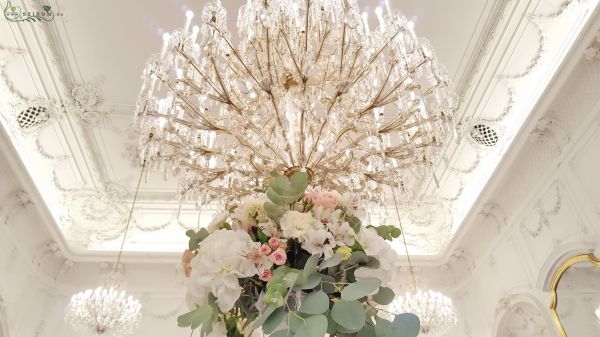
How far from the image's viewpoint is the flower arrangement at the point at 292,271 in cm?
110

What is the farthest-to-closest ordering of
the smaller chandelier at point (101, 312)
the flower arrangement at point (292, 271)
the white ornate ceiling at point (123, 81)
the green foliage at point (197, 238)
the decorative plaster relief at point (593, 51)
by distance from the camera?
the smaller chandelier at point (101, 312) < the white ornate ceiling at point (123, 81) < the decorative plaster relief at point (593, 51) < the green foliage at point (197, 238) < the flower arrangement at point (292, 271)

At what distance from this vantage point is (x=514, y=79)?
184 inches

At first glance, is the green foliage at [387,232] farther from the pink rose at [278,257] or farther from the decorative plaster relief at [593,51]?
the decorative plaster relief at [593,51]

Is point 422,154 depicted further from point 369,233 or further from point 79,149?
point 79,149

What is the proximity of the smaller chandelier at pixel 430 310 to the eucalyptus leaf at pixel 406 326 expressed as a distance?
12.5 feet

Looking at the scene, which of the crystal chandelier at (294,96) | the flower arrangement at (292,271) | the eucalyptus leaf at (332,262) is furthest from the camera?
the crystal chandelier at (294,96)

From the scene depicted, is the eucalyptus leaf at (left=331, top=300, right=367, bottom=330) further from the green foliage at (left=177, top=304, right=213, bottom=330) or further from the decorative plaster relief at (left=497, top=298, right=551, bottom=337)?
the decorative plaster relief at (left=497, top=298, right=551, bottom=337)

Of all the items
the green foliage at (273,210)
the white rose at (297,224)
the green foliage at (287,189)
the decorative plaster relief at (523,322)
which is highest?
the decorative plaster relief at (523,322)

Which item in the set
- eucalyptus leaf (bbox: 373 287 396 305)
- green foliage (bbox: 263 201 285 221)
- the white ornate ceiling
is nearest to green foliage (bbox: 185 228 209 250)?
green foliage (bbox: 263 201 285 221)

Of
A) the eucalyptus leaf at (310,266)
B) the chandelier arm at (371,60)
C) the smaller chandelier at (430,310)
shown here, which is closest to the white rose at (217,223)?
the eucalyptus leaf at (310,266)

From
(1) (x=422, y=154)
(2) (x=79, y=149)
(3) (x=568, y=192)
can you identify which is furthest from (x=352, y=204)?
(2) (x=79, y=149)

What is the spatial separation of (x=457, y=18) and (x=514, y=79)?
0.97 m

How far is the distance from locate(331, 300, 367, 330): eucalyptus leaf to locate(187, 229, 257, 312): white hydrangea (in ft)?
0.97

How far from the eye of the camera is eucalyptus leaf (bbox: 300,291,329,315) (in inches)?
42.3
